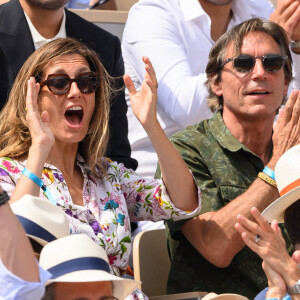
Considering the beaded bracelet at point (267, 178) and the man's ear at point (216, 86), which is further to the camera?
the man's ear at point (216, 86)

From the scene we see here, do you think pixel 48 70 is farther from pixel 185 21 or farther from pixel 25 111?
pixel 185 21

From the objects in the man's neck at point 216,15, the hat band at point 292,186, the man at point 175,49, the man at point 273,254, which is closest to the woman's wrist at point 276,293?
the man at point 273,254

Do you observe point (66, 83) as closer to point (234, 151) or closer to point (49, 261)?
point (234, 151)

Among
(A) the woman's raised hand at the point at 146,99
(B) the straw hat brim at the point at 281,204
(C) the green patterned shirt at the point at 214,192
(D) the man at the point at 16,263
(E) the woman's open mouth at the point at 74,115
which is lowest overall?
(C) the green patterned shirt at the point at 214,192

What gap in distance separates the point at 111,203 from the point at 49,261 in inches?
44.9

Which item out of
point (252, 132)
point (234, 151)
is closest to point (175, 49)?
point (252, 132)

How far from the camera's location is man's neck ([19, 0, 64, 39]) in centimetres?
422

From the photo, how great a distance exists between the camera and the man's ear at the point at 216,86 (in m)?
4.00

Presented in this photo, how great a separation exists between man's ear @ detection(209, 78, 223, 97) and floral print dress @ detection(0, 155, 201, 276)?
2.22 feet

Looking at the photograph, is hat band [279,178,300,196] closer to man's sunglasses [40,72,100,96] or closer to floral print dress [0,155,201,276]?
floral print dress [0,155,201,276]

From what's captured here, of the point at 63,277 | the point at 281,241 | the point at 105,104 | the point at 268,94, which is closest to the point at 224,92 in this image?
the point at 268,94

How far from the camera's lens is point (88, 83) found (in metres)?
3.45

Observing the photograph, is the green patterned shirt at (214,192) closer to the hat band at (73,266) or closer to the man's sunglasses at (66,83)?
the man's sunglasses at (66,83)

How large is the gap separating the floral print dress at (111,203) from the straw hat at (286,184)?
0.60 meters
